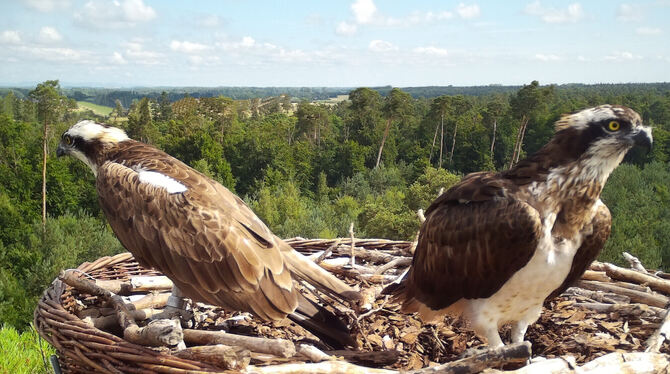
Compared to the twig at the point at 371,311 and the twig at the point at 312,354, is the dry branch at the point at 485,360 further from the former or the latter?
the twig at the point at 371,311

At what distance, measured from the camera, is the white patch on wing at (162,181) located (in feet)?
10.8

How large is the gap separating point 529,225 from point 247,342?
65.5 inches

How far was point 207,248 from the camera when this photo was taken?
3.16 meters

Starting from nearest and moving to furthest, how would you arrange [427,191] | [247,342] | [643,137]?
[643,137], [247,342], [427,191]

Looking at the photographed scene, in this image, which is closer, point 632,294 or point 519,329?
point 519,329

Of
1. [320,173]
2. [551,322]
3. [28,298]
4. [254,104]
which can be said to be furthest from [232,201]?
[254,104]

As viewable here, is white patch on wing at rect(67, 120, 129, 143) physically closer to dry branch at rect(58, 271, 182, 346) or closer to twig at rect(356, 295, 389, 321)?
dry branch at rect(58, 271, 182, 346)

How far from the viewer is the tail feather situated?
318cm

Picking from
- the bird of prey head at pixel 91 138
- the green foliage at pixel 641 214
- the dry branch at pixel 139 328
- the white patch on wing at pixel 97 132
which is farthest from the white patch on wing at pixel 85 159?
the green foliage at pixel 641 214

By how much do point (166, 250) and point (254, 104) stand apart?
11327 centimetres

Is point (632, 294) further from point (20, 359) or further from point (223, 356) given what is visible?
point (20, 359)

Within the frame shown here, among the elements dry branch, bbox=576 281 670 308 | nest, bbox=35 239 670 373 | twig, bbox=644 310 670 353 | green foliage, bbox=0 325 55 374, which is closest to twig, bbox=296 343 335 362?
nest, bbox=35 239 670 373

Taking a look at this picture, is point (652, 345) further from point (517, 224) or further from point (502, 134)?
point (502, 134)

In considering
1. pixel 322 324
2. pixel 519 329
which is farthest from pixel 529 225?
pixel 322 324
